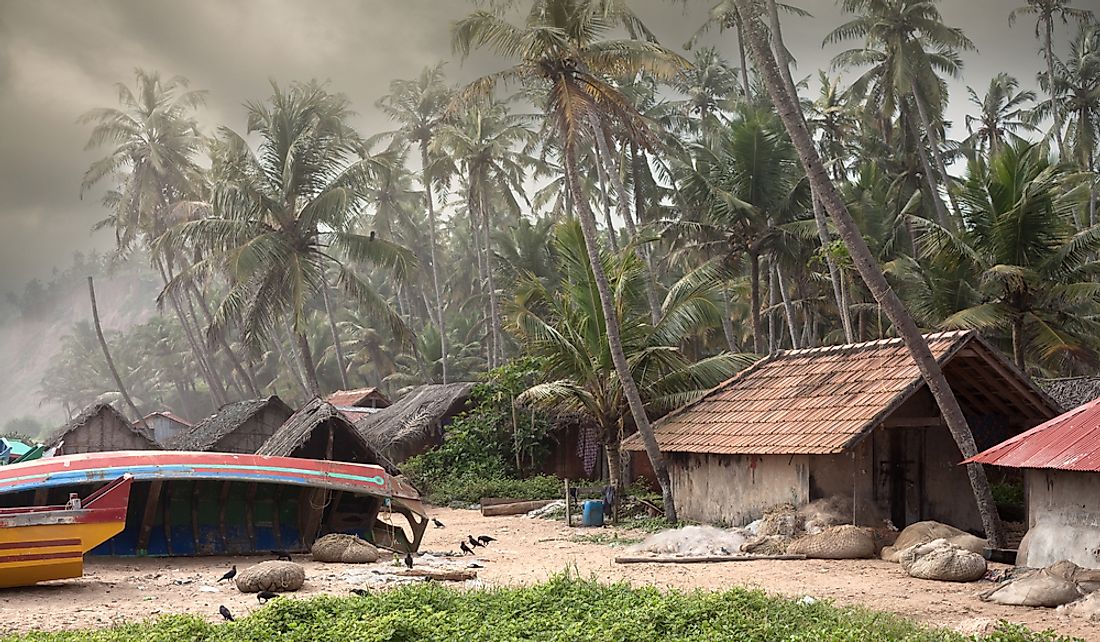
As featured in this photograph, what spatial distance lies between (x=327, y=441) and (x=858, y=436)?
32.2ft

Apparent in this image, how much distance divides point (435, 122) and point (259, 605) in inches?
1158

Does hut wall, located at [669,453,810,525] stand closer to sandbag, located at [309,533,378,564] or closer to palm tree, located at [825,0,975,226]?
sandbag, located at [309,533,378,564]

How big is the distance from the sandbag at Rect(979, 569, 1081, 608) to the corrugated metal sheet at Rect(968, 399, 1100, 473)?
1069 mm

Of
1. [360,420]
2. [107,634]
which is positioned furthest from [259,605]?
[360,420]

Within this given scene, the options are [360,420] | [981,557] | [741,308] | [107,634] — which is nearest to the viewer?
[107,634]

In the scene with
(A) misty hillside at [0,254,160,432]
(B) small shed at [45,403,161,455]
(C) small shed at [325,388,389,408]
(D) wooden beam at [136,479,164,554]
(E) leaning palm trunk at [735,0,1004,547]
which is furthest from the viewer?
(A) misty hillside at [0,254,160,432]

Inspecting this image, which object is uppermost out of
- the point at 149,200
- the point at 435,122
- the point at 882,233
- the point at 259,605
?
the point at 435,122

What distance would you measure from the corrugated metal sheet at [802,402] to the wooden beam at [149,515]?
759 centimetres

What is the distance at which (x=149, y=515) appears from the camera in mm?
13719

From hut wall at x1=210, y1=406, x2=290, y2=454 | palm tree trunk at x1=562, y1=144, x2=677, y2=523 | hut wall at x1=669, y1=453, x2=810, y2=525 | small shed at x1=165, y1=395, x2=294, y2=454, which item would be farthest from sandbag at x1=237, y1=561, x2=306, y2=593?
hut wall at x1=210, y1=406, x2=290, y2=454

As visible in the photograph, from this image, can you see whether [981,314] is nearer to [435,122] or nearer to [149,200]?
[435,122]

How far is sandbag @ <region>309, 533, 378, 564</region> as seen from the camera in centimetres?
1389

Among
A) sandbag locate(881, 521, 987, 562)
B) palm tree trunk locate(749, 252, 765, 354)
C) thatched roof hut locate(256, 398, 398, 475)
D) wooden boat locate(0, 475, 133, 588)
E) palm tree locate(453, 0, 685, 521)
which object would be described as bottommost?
sandbag locate(881, 521, 987, 562)

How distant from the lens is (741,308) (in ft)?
114
